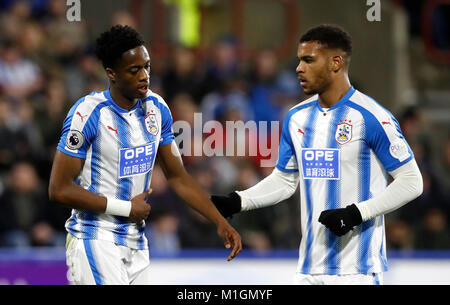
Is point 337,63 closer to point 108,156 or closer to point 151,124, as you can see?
point 151,124

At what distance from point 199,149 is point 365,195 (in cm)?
329

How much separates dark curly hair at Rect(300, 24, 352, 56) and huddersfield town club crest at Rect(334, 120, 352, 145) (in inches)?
18.1

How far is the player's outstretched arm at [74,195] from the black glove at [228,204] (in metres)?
0.65

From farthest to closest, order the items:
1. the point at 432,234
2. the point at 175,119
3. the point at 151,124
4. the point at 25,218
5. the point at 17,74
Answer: the point at 17,74 < the point at 432,234 < the point at 175,119 < the point at 25,218 < the point at 151,124

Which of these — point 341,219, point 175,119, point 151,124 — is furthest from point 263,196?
point 175,119

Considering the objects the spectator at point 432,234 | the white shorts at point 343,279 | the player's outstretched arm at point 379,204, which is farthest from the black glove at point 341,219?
the spectator at point 432,234

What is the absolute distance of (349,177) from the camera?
4.53 m

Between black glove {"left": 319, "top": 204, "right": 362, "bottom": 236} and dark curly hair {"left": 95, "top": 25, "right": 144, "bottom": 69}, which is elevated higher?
dark curly hair {"left": 95, "top": 25, "right": 144, "bottom": 69}

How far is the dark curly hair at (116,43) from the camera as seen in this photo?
4508 mm

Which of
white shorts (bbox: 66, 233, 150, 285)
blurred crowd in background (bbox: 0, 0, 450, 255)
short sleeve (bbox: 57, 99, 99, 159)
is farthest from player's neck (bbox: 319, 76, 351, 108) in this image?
blurred crowd in background (bbox: 0, 0, 450, 255)

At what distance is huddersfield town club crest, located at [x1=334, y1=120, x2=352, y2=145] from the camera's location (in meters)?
4.55

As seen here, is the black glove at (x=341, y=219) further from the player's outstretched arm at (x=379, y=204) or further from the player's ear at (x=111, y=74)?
the player's ear at (x=111, y=74)

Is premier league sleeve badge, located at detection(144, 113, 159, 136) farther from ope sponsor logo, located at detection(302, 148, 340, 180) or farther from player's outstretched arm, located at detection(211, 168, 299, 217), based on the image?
ope sponsor logo, located at detection(302, 148, 340, 180)

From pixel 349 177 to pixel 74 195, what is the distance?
1.56 meters
